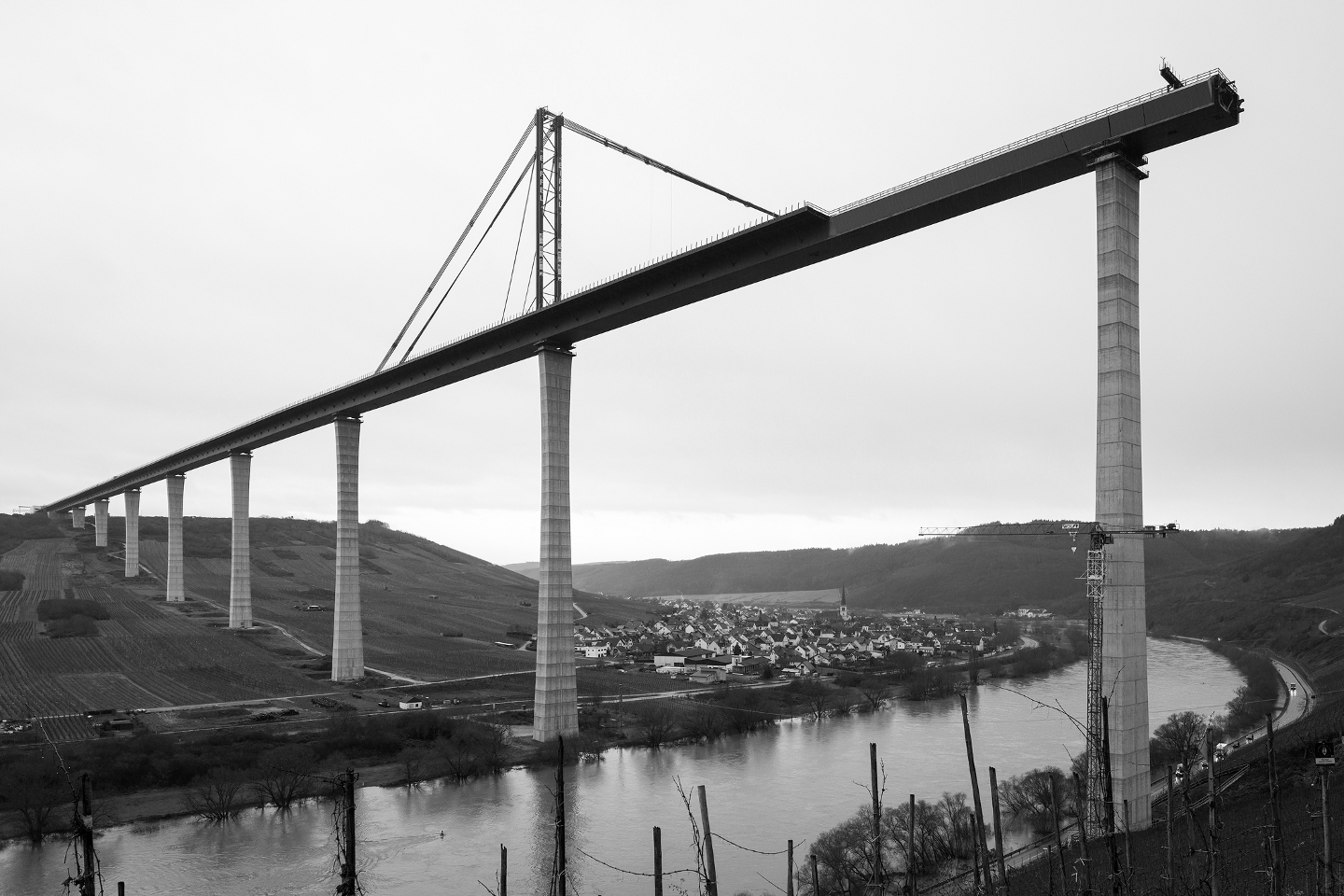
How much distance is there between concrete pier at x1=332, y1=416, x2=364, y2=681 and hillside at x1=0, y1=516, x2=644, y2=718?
6.84 feet

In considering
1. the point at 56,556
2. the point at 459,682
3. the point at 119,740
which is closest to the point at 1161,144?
the point at 119,740

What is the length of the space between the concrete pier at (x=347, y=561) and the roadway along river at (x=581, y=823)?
83.0ft

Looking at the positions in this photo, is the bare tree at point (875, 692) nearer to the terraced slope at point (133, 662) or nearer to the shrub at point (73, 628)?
the terraced slope at point (133, 662)

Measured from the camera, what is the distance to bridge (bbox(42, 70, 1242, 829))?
2248 cm

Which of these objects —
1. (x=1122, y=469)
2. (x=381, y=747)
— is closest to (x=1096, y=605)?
(x=1122, y=469)

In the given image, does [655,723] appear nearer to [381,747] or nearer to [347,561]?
[381,747]

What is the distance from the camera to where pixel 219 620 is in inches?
3258

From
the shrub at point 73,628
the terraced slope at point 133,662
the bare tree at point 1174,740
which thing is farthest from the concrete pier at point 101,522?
the bare tree at point 1174,740

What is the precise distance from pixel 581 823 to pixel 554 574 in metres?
12.7

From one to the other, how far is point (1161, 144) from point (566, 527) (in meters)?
28.1

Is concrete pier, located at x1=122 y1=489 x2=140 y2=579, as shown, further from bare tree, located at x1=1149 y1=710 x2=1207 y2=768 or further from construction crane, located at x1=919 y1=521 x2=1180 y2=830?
construction crane, located at x1=919 y1=521 x2=1180 y2=830

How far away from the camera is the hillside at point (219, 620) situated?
58.3 metres

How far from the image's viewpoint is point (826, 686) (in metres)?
65.9

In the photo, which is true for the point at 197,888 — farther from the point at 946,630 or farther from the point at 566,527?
the point at 946,630
